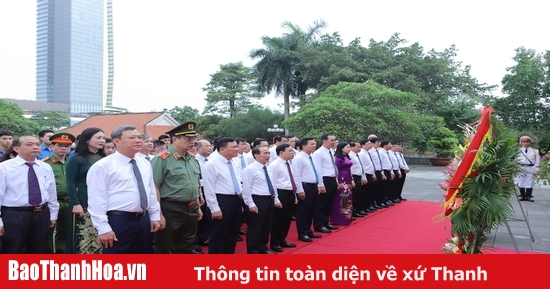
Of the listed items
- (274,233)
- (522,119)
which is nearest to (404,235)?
(274,233)

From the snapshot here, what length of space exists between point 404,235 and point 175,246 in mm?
3307

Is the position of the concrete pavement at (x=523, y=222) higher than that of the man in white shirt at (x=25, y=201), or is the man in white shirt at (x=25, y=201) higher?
the man in white shirt at (x=25, y=201)

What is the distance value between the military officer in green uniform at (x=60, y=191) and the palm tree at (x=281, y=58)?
67.9 ft

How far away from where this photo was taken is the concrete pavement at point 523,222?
16.6ft

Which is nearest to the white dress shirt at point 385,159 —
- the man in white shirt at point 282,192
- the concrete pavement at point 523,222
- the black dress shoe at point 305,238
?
the concrete pavement at point 523,222

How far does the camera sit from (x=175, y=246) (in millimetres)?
3660

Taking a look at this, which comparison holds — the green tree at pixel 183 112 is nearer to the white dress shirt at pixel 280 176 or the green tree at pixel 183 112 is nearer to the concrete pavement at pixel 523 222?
the concrete pavement at pixel 523 222

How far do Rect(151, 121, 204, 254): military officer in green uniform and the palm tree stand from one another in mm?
21066

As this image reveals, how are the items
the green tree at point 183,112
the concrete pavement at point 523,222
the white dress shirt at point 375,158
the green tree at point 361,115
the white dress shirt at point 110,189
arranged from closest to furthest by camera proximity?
the white dress shirt at point 110,189 → the concrete pavement at point 523,222 → the white dress shirt at point 375,158 → the green tree at point 361,115 → the green tree at point 183,112

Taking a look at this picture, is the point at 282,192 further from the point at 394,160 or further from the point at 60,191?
the point at 394,160

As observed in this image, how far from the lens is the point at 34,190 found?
10.9 feet

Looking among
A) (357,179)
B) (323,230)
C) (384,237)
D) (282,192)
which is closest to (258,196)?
(282,192)

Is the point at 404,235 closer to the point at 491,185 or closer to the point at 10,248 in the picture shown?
the point at 491,185

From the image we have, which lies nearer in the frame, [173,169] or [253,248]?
[173,169]
